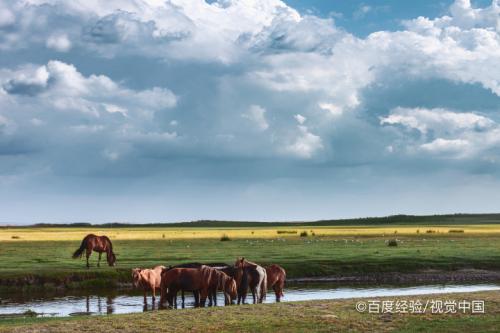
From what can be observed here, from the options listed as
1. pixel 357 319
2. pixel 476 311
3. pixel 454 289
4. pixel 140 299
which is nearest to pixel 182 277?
pixel 140 299

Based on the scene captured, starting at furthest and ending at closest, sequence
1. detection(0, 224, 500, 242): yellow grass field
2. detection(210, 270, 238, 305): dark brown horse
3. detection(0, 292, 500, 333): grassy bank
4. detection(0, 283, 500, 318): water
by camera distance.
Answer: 1. detection(0, 224, 500, 242): yellow grass field
2. detection(0, 283, 500, 318): water
3. detection(210, 270, 238, 305): dark brown horse
4. detection(0, 292, 500, 333): grassy bank

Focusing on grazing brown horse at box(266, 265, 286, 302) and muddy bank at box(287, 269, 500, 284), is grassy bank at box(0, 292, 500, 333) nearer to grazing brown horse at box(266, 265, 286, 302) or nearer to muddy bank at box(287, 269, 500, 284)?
grazing brown horse at box(266, 265, 286, 302)

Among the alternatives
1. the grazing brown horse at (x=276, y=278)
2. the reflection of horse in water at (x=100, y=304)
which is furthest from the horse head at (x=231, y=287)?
the reflection of horse in water at (x=100, y=304)

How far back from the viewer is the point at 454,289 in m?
31.9

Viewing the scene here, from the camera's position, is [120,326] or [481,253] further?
[481,253]

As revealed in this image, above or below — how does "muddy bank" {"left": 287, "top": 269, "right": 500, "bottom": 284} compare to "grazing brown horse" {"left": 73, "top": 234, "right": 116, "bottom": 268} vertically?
below

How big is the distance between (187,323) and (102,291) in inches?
609

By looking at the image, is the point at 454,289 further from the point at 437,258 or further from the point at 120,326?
the point at 120,326

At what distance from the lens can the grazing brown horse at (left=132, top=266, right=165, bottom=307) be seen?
1016 inches

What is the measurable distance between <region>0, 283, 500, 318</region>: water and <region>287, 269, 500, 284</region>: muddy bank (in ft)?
7.22

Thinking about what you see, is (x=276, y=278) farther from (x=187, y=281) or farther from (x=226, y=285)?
(x=187, y=281)

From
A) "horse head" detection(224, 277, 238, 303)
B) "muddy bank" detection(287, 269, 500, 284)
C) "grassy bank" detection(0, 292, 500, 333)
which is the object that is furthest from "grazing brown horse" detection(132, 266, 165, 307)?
"muddy bank" detection(287, 269, 500, 284)

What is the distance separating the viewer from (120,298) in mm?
28672

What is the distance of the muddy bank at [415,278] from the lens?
36031 mm
